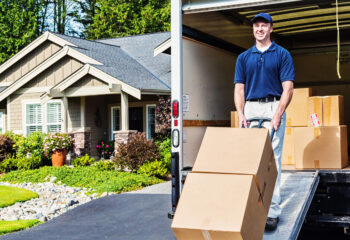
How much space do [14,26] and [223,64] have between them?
2667 cm

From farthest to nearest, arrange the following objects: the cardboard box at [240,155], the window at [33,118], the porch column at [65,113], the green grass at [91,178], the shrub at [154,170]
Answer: the window at [33,118]
the porch column at [65,113]
the shrub at [154,170]
the green grass at [91,178]
the cardboard box at [240,155]

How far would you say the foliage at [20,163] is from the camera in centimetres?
1422

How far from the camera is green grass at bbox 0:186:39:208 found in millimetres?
9695

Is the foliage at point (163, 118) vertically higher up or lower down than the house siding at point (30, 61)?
lower down

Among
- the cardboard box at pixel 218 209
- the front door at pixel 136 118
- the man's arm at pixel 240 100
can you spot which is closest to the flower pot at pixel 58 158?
the front door at pixel 136 118

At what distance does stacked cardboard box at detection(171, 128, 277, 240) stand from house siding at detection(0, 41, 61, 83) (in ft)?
52.1

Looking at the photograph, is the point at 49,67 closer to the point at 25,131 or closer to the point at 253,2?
the point at 25,131

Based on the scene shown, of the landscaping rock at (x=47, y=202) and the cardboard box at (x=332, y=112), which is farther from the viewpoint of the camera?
the landscaping rock at (x=47, y=202)

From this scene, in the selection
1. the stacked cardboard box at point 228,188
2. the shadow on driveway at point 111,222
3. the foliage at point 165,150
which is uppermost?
the stacked cardboard box at point 228,188

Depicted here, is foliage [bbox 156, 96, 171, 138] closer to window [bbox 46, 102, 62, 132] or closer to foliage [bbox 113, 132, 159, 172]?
foliage [bbox 113, 132, 159, 172]

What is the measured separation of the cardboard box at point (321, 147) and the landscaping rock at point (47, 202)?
4429 mm

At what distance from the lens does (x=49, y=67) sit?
17.8 metres

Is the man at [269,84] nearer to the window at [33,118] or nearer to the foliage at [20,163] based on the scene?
the foliage at [20,163]

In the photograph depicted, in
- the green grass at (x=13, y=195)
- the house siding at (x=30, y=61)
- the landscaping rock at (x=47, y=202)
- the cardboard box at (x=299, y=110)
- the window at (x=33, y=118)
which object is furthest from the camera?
the house siding at (x=30, y=61)
